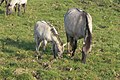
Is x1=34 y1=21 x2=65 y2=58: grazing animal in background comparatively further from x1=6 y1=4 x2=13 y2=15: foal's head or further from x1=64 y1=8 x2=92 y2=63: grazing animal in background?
x1=6 y1=4 x2=13 y2=15: foal's head

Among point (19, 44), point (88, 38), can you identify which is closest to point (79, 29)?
point (88, 38)

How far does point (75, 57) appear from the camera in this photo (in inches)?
564

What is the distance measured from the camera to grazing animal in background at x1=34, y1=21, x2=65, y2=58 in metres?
13.5

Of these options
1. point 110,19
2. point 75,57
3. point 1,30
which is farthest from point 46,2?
point 75,57

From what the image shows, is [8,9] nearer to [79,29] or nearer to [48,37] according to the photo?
[48,37]

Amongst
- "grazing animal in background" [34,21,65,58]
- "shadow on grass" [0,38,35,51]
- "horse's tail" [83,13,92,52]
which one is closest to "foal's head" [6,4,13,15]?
"shadow on grass" [0,38,35,51]

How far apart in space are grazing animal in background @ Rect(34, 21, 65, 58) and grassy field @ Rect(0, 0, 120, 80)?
0.44 m

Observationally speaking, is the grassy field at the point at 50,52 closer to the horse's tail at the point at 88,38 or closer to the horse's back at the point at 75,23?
the horse's tail at the point at 88,38

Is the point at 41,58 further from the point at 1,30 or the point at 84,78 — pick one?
the point at 1,30

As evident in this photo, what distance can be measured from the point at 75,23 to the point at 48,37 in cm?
134

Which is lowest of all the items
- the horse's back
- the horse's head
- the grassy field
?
the grassy field

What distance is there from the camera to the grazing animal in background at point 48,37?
1346cm

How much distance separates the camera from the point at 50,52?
14.6 meters

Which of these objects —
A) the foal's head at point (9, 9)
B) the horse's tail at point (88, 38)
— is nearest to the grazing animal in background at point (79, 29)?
the horse's tail at point (88, 38)
